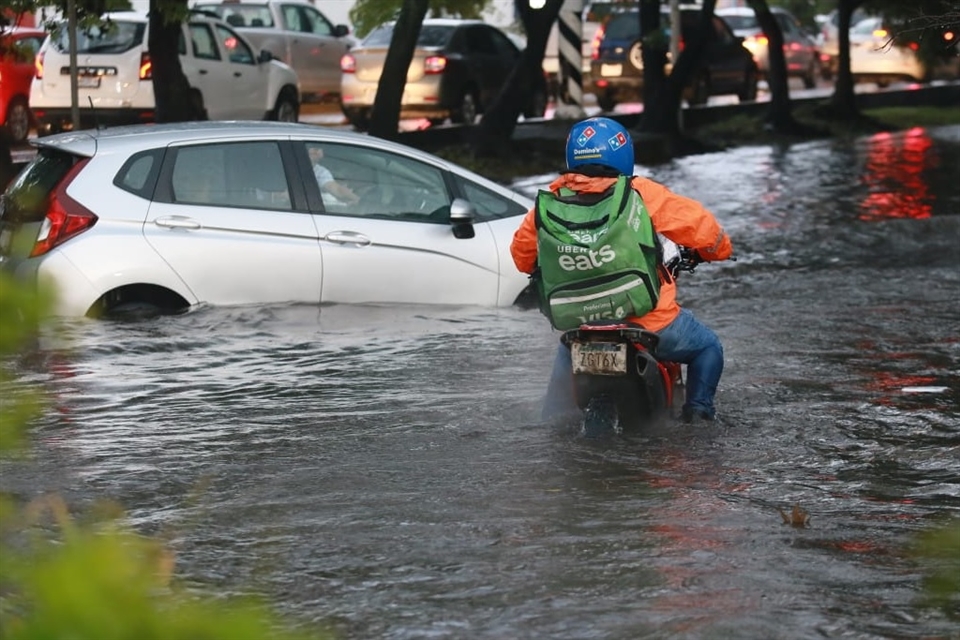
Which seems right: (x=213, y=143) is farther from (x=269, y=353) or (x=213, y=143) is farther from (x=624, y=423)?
(x=624, y=423)

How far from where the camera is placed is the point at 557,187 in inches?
246

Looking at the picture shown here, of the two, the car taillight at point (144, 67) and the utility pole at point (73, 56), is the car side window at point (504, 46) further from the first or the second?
the utility pole at point (73, 56)

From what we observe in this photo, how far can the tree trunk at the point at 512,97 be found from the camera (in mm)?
21719

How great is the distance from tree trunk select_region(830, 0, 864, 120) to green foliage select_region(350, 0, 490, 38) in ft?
22.5

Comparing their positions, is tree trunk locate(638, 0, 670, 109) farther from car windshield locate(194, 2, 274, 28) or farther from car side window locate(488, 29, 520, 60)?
car windshield locate(194, 2, 274, 28)

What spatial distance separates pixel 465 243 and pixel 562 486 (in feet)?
13.2

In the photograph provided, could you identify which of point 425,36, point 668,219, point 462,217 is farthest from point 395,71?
point 668,219

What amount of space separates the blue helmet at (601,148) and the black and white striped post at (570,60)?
65.9ft

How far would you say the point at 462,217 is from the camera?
31.0ft

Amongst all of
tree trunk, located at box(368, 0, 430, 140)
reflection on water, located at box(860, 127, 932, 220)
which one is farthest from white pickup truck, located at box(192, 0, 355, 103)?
reflection on water, located at box(860, 127, 932, 220)

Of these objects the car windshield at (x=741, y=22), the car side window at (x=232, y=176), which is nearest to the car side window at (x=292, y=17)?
the car windshield at (x=741, y=22)

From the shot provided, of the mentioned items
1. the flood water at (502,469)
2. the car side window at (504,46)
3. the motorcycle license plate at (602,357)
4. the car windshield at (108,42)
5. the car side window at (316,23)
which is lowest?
the flood water at (502,469)

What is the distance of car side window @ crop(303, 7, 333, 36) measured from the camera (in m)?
28.0

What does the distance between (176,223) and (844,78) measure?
80.1 feet
